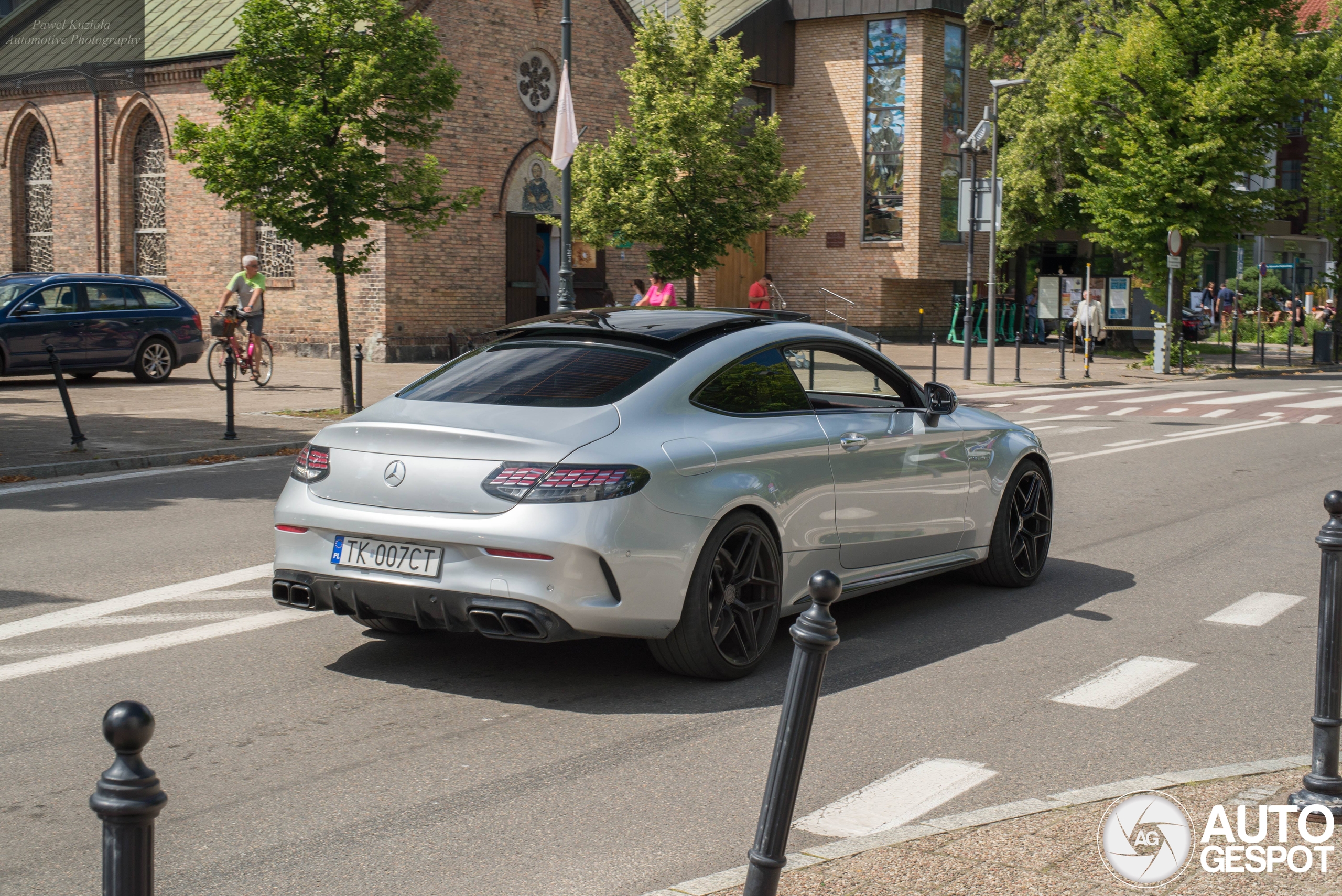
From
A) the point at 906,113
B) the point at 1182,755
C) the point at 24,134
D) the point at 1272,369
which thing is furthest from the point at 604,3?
the point at 1182,755

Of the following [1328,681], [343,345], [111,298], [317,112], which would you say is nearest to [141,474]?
[343,345]

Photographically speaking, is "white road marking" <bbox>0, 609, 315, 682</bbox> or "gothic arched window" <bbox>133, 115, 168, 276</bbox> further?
"gothic arched window" <bbox>133, 115, 168, 276</bbox>

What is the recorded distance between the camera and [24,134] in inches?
1417

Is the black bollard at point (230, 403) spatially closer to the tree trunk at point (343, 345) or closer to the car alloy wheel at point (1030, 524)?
the tree trunk at point (343, 345)

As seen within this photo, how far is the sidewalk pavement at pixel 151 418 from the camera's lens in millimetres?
13164

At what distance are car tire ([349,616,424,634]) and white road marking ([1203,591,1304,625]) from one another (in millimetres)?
4072

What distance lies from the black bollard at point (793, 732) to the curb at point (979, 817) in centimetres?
36

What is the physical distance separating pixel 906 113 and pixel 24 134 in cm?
2318

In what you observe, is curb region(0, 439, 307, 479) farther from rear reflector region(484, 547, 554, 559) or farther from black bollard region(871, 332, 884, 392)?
rear reflector region(484, 547, 554, 559)

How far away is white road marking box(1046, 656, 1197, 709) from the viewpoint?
5.85m

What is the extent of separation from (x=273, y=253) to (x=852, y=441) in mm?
26169

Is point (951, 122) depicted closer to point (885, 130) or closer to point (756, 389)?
point (885, 130)

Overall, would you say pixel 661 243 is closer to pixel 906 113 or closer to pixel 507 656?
pixel 906 113

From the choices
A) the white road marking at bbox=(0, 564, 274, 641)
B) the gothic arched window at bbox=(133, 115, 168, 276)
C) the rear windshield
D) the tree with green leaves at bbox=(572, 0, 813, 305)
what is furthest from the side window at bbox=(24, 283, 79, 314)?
the rear windshield
